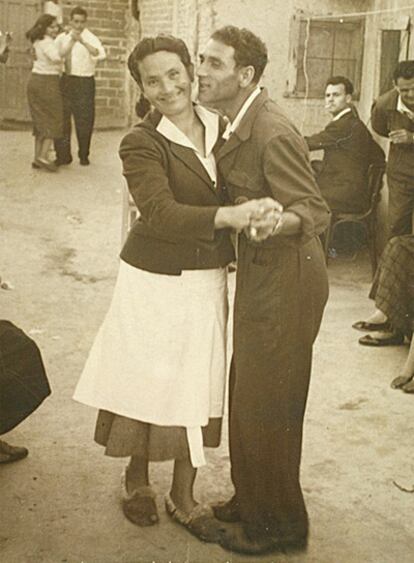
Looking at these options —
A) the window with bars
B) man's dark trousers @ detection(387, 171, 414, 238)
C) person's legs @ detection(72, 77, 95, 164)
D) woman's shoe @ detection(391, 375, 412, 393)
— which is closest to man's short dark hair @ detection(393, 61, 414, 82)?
man's dark trousers @ detection(387, 171, 414, 238)

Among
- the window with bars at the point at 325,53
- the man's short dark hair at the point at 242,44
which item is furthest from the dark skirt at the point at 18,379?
the window with bars at the point at 325,53

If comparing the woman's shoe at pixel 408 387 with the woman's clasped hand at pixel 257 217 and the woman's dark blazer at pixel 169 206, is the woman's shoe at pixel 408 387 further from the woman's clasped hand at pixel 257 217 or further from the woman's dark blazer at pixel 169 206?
the woman's clasped hand at pixel 257 217

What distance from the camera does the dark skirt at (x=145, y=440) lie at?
11.1ft

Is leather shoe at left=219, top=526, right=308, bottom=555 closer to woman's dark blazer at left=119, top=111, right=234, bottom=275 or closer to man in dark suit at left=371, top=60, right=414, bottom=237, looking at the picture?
woman's dark blazer at left=119, top=111, right=234, bottom=275

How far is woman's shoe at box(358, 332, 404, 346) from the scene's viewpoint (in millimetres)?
5918

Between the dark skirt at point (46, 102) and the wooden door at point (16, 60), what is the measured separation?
7.54 feet

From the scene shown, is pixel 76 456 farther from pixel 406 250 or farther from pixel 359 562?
pixel 406 250

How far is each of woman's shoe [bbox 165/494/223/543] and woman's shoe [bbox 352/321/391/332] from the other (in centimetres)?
292

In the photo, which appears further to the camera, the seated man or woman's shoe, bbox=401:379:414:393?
the seated man

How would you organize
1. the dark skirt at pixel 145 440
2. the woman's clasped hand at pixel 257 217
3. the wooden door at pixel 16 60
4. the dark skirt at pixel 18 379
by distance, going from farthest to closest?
the wooden door at pixel 16 60 < the dark skirt at pixel 18 379 < the dark skirt at pixel 145 440 < the woman's clasped hand at pixel 257 217

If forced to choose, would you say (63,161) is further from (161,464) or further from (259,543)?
(259,543)

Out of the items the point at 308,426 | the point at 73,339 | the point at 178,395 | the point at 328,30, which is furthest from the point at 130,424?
the point at 328,30

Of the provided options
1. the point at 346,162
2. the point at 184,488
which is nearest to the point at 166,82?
the point at 184,488

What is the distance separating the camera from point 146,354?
10.8 ft
